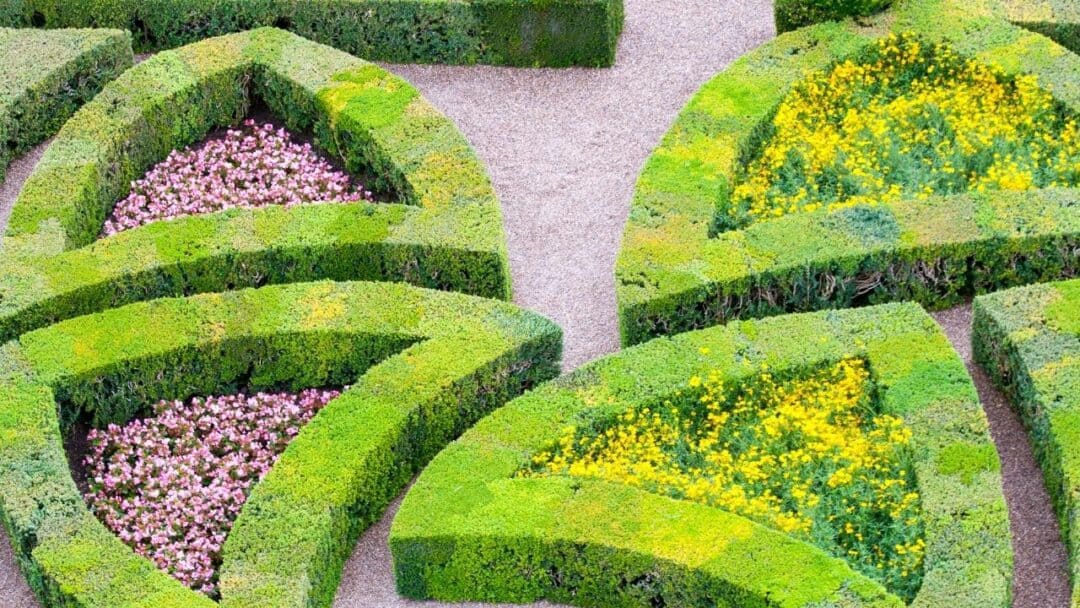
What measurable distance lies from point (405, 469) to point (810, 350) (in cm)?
435

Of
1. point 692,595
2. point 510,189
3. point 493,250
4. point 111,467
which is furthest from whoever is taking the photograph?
point 510,189

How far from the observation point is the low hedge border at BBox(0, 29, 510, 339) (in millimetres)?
20844

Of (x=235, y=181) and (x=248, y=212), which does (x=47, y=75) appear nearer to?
(x=235, y=181)

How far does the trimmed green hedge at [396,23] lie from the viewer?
81.0 ft

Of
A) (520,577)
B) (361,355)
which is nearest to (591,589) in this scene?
(520,577)

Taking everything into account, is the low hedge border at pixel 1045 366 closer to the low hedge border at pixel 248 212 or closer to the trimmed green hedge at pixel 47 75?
the low hedge border at pixel 248 212

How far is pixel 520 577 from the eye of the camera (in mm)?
17422

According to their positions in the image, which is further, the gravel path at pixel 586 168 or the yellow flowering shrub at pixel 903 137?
the yellow flowering shrub at pixel 903 137

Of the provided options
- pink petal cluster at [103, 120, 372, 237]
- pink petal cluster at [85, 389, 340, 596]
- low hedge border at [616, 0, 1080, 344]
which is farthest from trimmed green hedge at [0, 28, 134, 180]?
low hedge border at [616, 0, 1080, 344]

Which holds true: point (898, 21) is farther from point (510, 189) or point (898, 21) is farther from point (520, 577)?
point (520, 577)

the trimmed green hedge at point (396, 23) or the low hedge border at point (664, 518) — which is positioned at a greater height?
the trimmed green hedge at point (396, 23)

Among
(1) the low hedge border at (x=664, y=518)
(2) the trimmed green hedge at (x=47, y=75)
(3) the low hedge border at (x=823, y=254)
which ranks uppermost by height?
(2) the trimmed green hedge at (x=47, y=75)

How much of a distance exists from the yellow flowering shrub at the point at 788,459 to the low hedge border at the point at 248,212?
3058mm

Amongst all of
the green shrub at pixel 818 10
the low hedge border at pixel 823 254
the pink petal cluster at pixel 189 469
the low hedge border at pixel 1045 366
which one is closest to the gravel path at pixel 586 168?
the low hedge border at pixel 1045 366
